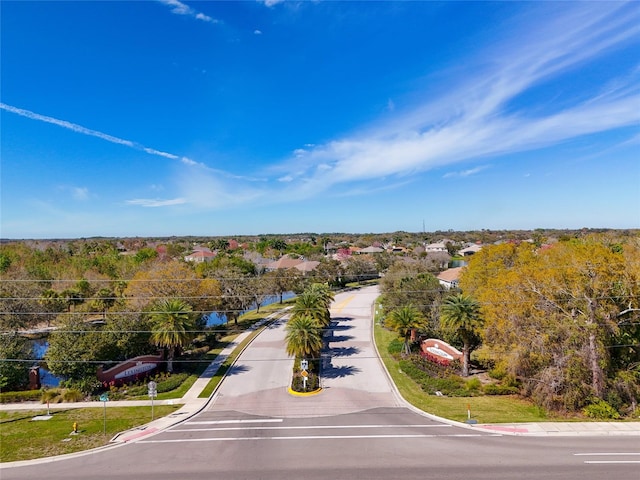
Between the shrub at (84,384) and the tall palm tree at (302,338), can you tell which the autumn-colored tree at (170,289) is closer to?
the shrub at (84,384)

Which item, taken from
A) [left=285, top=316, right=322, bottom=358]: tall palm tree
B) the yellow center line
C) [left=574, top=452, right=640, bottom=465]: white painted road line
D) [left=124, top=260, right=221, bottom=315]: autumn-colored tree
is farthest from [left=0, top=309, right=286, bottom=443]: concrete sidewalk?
the yellow center line

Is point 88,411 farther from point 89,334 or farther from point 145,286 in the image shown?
point 145,286

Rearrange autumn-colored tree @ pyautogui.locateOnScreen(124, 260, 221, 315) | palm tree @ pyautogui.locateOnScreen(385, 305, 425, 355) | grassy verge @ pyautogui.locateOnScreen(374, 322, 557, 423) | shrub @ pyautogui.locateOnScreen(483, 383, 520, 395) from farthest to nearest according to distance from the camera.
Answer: autumn-colored tree @ pyautogui.locateOnScreen(124, 260, 221, 315)
palm tree @ pyautogui.locateOnScreen(385, 305, 425, 355)
shrub @ pyautogui.locateOnScreen(483, 383, 520, 395)
grassy verge @ pyautogui.locateOnScreen(374, 322, 557, 423)

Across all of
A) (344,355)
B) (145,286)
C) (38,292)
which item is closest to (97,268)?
(38,292)

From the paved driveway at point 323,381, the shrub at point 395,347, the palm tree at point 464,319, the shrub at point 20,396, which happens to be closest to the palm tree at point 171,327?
the paved driveway at point 323,381

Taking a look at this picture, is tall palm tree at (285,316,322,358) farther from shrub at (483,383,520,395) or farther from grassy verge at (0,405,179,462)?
shrub at (483,383,520,395)

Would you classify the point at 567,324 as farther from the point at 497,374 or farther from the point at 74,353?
the point at 74,353
